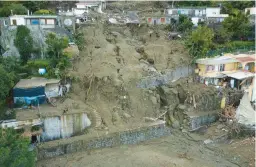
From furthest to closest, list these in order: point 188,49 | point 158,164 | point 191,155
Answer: point 188,49
point 191,155
point 158,164

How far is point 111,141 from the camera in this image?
2584 centimetres

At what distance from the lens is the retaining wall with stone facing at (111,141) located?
2391 centimetres

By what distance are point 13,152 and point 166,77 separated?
2039 cm

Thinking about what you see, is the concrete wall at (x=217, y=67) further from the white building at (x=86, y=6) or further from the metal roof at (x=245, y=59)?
the white building at (x=86, y=6)

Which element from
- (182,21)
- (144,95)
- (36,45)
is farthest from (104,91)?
(182,21)

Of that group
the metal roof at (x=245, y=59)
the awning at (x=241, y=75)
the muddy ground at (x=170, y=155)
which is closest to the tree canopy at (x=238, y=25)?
the metal roof at (x=245, y=59)

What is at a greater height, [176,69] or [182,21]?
[182,21]

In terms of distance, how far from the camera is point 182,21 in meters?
46.1

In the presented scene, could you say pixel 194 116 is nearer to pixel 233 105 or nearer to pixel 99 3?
pixel 233 105

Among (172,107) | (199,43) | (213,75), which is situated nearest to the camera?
(172,107)

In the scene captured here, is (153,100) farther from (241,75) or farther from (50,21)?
(50,21)

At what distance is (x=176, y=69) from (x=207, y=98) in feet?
17.0

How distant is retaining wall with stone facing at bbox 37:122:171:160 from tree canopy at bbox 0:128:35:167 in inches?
201

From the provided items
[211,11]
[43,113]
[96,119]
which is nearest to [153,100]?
[96,119]
